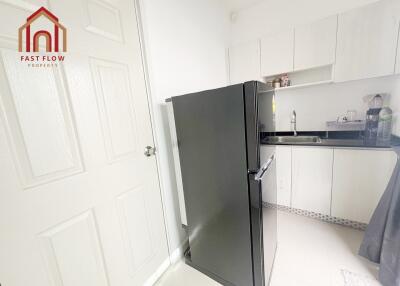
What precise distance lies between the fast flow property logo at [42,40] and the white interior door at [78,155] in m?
0.02

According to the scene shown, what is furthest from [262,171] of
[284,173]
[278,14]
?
[278,14]

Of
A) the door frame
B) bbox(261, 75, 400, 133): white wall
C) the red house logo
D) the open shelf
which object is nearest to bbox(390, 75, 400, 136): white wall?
bbox(261, 75, 400, 133): white wall

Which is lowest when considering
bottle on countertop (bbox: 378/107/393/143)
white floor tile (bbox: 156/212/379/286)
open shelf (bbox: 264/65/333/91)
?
white floor tile (bbox: 156/212/379/286)

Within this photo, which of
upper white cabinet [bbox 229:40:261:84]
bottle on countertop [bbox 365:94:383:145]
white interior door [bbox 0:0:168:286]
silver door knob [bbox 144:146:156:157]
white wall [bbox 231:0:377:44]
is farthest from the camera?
upper white cabinet [bbox 229:40:261:84]

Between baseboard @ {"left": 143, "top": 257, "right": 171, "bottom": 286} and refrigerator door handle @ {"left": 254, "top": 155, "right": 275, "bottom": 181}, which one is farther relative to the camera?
baseboard @ {"left": 143, "top": 257, "right": 171, "bottom": 286}

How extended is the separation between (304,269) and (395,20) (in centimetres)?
234

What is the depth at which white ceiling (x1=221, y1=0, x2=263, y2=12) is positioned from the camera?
90.9 inches

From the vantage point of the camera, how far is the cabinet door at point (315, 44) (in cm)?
180

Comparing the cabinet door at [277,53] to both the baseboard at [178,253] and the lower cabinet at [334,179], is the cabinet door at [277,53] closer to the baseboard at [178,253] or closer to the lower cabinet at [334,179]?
the lower cabinet at [334,179]

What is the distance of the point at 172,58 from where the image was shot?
4.99ft

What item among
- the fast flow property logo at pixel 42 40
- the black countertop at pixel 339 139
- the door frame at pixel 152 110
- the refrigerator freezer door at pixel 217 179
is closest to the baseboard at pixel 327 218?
the black countertop at pixel 339 139

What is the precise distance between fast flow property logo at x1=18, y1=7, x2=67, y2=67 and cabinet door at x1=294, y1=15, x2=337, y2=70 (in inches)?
87.6

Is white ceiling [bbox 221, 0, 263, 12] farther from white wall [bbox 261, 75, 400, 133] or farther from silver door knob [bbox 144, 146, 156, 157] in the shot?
silver door knob [bbox 144, 146, 156, 157]

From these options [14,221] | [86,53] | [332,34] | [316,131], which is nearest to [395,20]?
[332,34]
